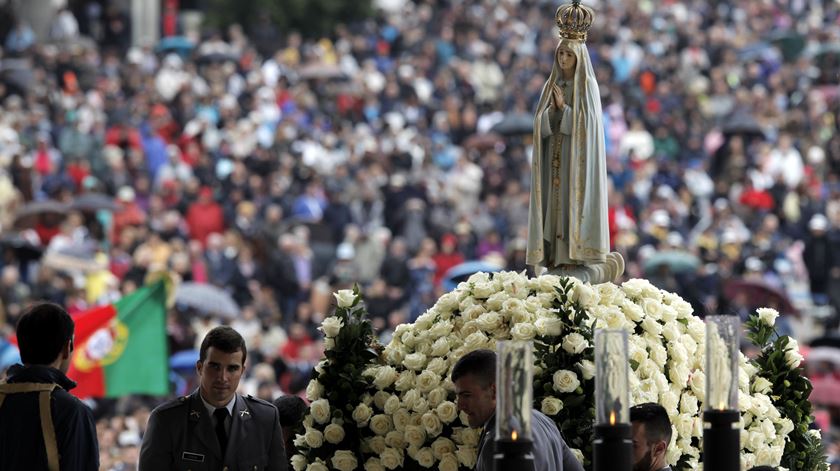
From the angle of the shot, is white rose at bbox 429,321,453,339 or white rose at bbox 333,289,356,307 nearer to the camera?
white rose at bbox 429,321,453,339

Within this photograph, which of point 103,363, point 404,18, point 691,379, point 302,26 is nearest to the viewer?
point 691,379

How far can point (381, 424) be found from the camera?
9.30 m

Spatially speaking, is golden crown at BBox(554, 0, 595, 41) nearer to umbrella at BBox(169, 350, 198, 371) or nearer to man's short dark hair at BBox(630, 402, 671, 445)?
man's short dark hair at BBox(630, 402, 671, 445)

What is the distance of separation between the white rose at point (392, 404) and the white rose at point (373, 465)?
23 centimetres

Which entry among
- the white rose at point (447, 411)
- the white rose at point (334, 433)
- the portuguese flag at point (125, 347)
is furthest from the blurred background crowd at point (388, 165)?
the white rose at point (447, 411)

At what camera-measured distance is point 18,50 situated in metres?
35.6

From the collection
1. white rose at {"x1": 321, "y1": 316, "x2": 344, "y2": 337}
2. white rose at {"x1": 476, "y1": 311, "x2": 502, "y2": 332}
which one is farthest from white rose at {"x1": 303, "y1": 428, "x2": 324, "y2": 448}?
white rose at {"x1": 476, "y1": 311, "x2": 502, "y2": 332}

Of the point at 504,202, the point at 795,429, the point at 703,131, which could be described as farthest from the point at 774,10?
the point at 795,429

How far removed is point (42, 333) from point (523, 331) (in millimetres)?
2233

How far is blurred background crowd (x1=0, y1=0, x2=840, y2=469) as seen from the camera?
82.4 feet

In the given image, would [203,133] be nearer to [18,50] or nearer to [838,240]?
[18,50]

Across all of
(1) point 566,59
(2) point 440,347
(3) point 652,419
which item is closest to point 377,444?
(2) point 440,347

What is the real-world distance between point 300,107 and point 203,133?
274 centimetres

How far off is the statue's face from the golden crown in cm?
7
